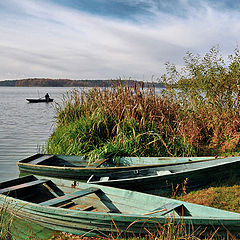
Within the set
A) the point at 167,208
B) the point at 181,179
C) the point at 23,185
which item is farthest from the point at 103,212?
the point at 23,185

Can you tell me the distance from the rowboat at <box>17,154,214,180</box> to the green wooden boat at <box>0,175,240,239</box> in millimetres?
850

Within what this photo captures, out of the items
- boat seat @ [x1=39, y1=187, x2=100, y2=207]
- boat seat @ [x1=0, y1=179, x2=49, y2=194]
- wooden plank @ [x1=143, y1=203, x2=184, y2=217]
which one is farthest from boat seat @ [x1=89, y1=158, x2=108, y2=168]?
wooden plank @ [x1=143, y1=203, x2=184, y2=217]

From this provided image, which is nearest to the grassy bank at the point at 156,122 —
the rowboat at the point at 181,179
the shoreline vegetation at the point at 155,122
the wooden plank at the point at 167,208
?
the shoreline vegetation at the point at 155,122

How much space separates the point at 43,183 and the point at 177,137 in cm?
396

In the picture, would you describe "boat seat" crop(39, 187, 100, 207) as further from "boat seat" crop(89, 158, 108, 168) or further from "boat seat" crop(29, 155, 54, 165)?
"boat seat" crop(29, 155, 54, 165)

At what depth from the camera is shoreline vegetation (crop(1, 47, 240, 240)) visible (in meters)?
7.76

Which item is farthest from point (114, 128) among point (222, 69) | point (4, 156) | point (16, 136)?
point (16, 136)

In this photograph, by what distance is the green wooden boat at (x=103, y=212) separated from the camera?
342 cm

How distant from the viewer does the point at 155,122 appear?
8.23 m

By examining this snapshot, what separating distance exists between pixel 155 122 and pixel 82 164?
2428mm

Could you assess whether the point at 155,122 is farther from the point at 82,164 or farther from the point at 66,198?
the point at 66,198

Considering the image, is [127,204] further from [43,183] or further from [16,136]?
[16,136]

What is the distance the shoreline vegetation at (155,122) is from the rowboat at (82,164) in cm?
32

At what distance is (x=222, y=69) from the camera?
10.5 metres
